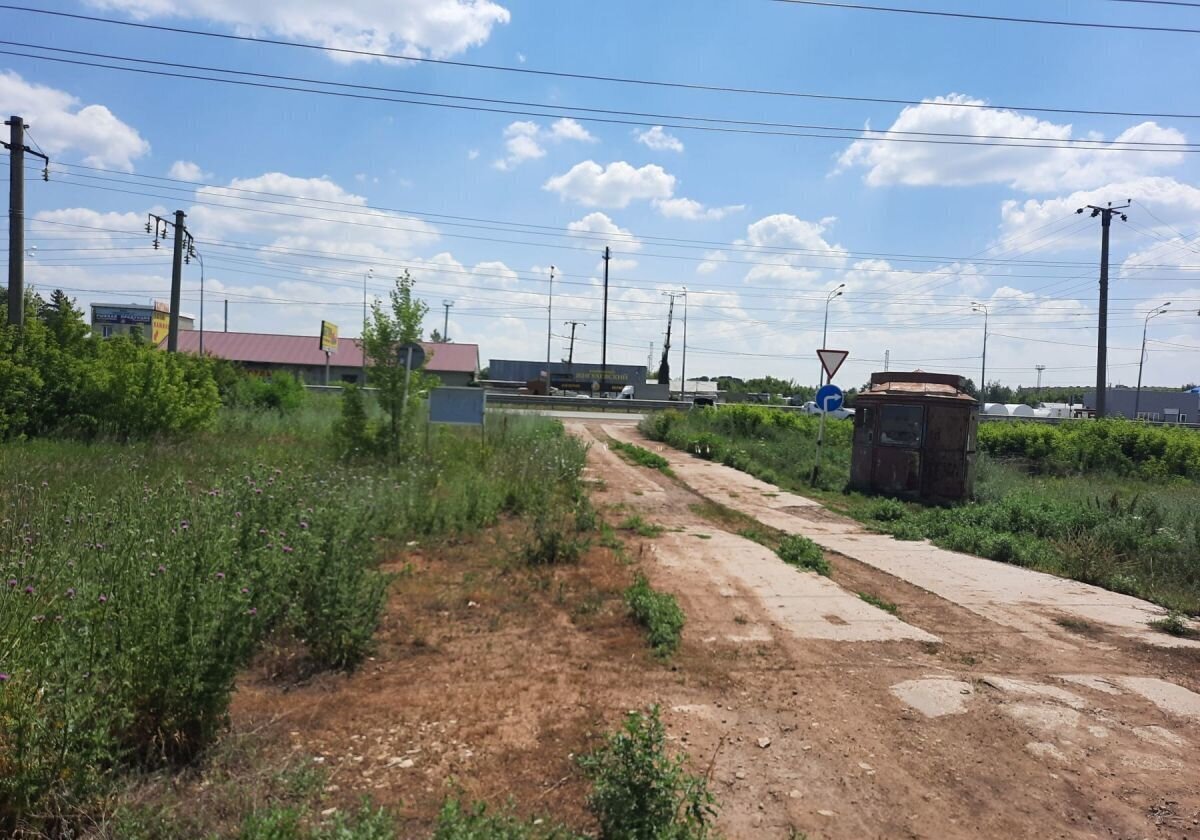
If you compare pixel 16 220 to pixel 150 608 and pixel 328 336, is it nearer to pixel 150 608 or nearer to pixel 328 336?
pixel 150 608

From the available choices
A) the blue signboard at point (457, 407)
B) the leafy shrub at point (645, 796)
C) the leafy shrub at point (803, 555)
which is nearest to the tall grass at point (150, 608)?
the leafy shrub at point (645, 796)

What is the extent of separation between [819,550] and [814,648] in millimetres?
3463

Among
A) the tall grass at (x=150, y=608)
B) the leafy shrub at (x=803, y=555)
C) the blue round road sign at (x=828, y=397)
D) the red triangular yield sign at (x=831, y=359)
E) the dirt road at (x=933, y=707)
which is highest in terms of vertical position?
the red triangular yield sign at (x=831, y=359)

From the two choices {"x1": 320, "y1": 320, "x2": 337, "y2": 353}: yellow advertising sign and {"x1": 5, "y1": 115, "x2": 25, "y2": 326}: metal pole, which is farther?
{"x1": 320, "y1": 320, "x2": 337, "y2": 353}: yellow advertising sign

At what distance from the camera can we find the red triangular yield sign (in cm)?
1709

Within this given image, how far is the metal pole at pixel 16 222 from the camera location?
16.8 meters

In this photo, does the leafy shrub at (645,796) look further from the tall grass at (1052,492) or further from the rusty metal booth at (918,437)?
the rusty metal booth at (918,437)

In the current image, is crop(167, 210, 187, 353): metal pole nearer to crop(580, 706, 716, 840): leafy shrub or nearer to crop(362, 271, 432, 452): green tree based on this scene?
crop(362, 271, 432, 452): green tree

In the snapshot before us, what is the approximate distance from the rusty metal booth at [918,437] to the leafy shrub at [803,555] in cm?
660

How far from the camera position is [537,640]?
18.1ft

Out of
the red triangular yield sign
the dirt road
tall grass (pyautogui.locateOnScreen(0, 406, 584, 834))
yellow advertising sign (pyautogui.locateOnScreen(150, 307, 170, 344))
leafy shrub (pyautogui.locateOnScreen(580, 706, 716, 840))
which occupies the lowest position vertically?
the dirt road

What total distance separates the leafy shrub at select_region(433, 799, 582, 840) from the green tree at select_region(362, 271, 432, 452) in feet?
38.3

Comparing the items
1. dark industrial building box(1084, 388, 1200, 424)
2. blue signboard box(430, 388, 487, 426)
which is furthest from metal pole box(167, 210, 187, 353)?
dark industrial building box(1084, 388, 1200, 424)

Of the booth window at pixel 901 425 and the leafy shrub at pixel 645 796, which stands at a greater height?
the booth window at pixel 901 425
